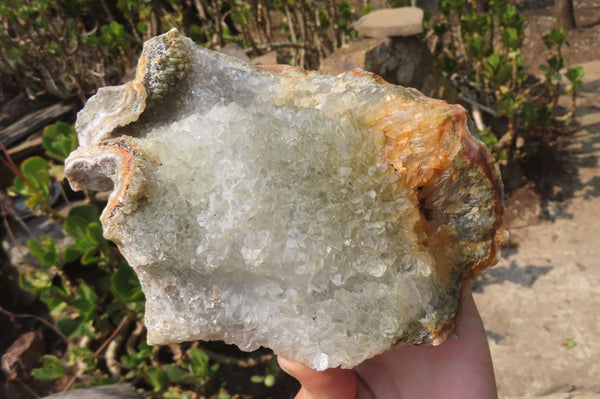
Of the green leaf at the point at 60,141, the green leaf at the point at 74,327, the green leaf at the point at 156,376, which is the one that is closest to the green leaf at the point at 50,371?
the green leaf at the point at 74,327

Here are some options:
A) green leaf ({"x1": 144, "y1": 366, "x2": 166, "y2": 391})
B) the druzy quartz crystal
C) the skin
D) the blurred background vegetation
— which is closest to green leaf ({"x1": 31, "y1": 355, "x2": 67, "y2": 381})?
the blurred background vegetation

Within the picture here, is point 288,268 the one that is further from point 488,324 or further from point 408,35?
point 408,35

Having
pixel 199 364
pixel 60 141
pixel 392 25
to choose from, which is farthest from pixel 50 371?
pixel 392 25

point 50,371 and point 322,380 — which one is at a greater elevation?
point 322,380

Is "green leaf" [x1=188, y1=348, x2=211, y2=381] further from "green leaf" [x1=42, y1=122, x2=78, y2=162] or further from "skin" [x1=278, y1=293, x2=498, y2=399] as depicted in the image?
"green leaf" [x1=42, y1=122, x2=78, y2=162]

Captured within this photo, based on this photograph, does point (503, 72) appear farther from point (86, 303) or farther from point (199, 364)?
point (86, 303)

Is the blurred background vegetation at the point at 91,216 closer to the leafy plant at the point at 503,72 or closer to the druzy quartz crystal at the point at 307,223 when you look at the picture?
the leafy plant at the point at 503,72

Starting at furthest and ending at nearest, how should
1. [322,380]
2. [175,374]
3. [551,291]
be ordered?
[551,291] → [175,374] → [322,380]

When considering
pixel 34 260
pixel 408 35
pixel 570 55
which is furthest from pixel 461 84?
pixel 34 260
